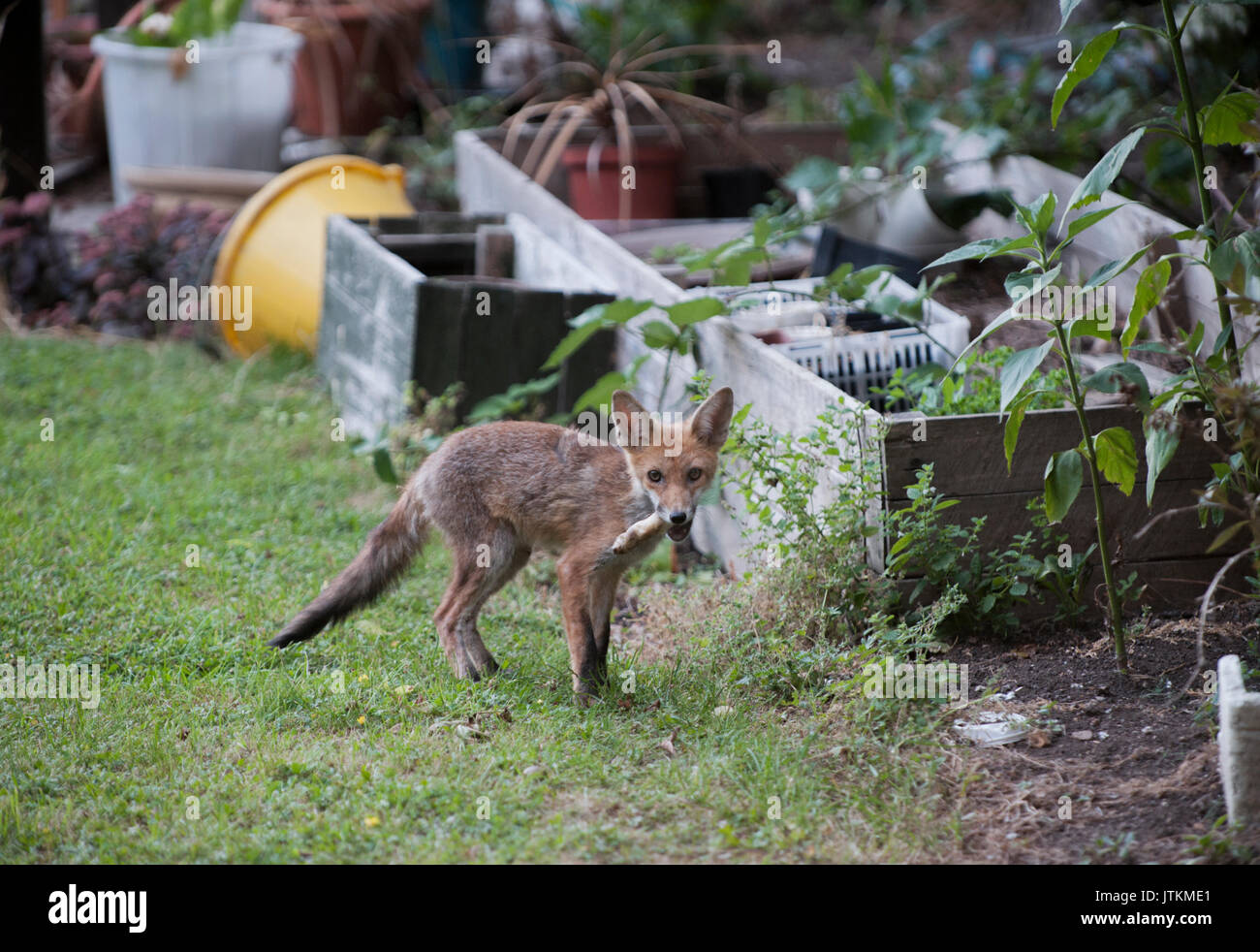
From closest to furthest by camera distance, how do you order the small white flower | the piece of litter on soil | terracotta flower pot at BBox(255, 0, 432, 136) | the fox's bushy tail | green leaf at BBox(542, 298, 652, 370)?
the piece of litter on soil
the fox's bushy tail
green leaf at BBox(542, 298, 652, 370)
the small white flower
terracotta flower pot at BBox(255, 0, 432, 136)

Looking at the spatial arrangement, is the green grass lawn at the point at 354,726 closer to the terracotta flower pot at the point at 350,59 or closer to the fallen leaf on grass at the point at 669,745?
the fallen leaf on grass at the point at 669,745

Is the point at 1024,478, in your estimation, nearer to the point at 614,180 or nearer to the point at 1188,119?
the point at 1188,119

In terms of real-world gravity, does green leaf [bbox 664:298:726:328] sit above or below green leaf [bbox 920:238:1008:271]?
above

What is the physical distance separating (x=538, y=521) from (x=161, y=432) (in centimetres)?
351

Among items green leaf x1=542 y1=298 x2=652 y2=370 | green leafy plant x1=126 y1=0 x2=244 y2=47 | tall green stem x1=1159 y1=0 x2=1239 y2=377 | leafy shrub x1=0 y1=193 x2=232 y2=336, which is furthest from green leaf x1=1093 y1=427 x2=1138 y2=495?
green leafy plant x1=126 y1=0 x2=244 y2=47

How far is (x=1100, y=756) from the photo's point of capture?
3926 millimetres

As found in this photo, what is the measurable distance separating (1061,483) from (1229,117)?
123cm

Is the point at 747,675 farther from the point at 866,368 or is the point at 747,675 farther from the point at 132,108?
the point at 132,108

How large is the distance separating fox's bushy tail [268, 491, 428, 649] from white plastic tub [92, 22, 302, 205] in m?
7.12

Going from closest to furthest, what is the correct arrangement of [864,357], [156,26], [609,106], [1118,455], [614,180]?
1. [1118,455]
2. [864,357]
3. [614,180]
4. [609,106]
5. [156,26]

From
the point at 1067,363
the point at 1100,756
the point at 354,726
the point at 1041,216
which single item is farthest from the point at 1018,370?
the point at 354,726

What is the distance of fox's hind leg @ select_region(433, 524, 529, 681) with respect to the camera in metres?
4.85

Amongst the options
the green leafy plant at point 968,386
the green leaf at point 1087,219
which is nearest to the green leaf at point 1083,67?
the green leaf at point 1087,219

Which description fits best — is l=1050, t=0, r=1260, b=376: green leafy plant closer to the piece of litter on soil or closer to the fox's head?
the piece of litter on soil
